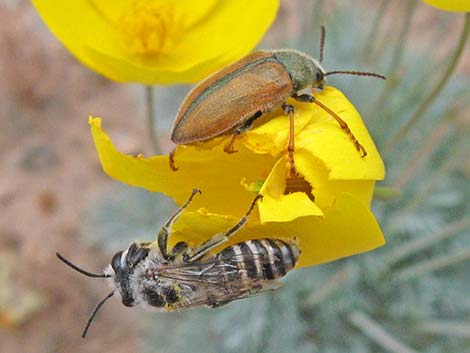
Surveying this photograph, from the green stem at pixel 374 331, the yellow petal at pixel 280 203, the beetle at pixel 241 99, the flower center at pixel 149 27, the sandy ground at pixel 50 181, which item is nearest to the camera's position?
the yellow petal at pixel 280 203

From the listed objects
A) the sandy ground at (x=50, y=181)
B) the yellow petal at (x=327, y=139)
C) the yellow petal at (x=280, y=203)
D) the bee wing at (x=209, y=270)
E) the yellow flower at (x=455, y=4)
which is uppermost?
the yellow flower at (x=455, y=4)

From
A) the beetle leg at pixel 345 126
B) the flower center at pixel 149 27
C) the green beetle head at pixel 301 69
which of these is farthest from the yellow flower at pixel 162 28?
the beetle leg at pixel 345 126

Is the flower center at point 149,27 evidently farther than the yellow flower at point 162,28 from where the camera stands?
Yes

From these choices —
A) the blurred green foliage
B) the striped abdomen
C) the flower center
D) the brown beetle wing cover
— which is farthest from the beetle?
the blurred green foliage

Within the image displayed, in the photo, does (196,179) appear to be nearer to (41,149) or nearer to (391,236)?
(391,236)

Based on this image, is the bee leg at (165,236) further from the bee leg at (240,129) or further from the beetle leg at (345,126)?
the beetle leg at (345,126)

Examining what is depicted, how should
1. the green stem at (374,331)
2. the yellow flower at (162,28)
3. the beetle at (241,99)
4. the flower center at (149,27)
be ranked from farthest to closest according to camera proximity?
the green stem at (374,331)
the flower center at (149,27)
the yellow flower at (162,28)
the beetle at (241,99)
